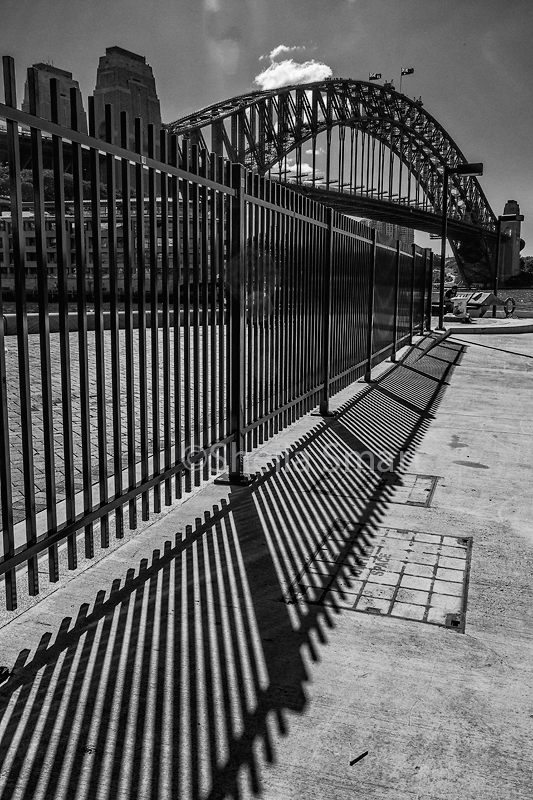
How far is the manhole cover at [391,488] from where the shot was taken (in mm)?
5070

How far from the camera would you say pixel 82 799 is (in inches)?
83.9

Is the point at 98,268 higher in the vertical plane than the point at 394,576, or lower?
higher

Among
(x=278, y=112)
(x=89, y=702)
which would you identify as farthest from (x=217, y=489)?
(x=278, y=112)

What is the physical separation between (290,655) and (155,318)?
6.19 feet

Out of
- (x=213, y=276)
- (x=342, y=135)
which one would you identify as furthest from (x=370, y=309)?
(x=342, y=135)

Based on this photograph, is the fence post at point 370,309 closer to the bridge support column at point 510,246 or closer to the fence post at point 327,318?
the fence post at point 327,318

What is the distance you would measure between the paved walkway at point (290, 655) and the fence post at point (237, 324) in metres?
0.28

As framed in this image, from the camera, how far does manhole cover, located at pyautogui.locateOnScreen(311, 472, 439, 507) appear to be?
5.07 meters

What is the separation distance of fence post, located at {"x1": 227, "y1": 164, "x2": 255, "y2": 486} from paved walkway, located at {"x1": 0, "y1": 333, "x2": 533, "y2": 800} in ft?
0.93

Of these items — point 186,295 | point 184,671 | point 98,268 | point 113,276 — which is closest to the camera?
point 184,671

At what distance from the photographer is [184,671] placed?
280 centimetres

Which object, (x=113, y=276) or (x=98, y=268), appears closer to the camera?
(x=98, y=268)

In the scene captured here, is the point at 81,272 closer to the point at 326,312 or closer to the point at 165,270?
the point at 165,270

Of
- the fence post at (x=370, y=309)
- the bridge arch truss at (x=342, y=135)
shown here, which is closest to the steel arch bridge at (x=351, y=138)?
the bridge arch truss at (x=342, y=135)
